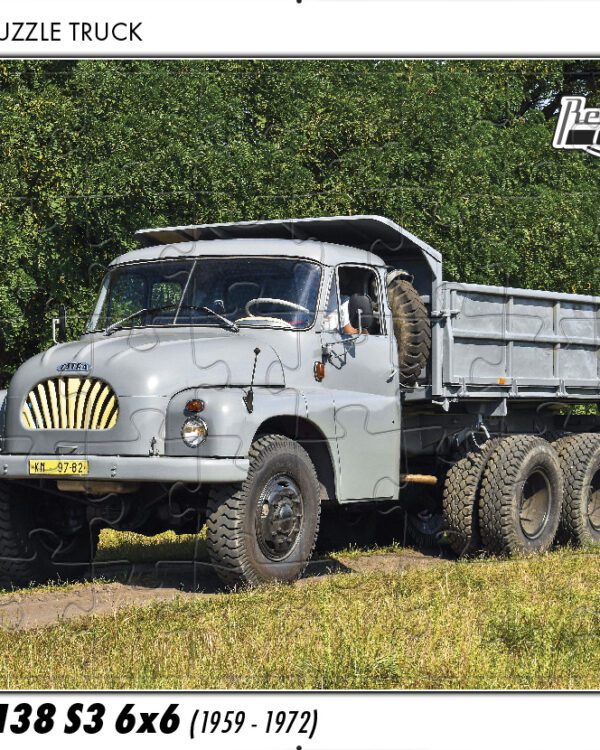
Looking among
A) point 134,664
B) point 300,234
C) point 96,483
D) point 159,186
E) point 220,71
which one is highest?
point 220,71

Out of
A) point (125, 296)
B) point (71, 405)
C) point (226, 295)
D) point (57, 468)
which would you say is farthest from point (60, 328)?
point (57, 468)

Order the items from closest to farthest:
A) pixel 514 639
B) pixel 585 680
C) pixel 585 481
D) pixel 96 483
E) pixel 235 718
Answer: pixel 235 718 < pixel 585 680 < pixel 514 639 < pixel 96 483 < pixel 585 481

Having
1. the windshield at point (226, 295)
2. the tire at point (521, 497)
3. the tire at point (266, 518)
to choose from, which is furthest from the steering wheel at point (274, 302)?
the tire at point (521, 497)

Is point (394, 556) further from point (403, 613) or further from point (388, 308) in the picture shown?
point (403, 613)

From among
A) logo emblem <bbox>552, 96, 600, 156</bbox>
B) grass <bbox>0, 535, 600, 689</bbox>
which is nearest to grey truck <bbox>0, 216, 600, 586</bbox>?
grass <bbox>0, 535, 600, 689</bbox>

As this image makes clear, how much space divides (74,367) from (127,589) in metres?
1.74

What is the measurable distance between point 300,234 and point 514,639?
5304mm

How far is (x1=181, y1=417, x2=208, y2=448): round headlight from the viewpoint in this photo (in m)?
10.5


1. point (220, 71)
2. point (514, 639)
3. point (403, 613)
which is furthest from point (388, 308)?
point (220, 71)

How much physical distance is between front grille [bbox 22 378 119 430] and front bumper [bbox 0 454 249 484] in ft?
0.98

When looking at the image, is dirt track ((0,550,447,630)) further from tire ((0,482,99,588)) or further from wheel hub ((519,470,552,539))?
wheel hub ((519,470,552,539))

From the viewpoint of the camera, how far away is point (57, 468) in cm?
1076

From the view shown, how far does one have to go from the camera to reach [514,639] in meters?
8.83

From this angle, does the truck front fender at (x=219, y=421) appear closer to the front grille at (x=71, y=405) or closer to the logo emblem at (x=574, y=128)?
the front grille at (x=71, y=405)
